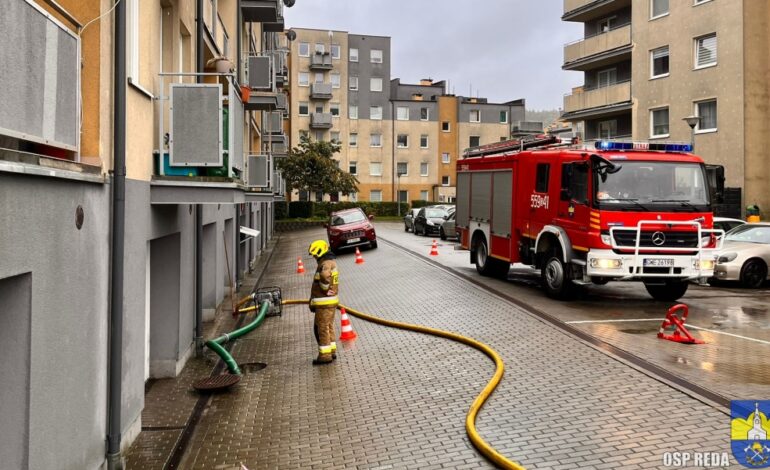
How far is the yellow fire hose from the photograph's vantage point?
5751 millimetres

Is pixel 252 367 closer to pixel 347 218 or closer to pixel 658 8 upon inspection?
pixel 347 218

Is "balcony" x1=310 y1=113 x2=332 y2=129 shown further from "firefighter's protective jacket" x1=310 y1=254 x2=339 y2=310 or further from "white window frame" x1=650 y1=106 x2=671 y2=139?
"firefighter's protective jacket" x1=310 y1=254 x2=339 y2=310

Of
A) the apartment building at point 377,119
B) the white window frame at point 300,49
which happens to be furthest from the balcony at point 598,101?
the white window frame at point 300,49

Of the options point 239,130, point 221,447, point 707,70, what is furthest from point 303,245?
point 221,447

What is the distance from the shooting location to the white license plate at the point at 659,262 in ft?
39.7

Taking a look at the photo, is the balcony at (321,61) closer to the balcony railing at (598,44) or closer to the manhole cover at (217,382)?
the balcony railing at (598,44)

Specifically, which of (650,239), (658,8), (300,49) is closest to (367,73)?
(300,49)

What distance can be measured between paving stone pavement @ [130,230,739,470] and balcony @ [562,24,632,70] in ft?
86.3

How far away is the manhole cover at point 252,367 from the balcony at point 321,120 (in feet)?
187

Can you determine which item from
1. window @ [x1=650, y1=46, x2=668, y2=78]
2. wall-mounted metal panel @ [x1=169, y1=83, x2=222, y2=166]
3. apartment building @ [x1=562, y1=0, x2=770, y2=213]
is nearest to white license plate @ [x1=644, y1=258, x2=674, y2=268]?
wall-mounted metal panel @ [x1=169, y1=83, x2=222, y2=166]

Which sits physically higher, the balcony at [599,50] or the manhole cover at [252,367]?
the balcony at [599,50]

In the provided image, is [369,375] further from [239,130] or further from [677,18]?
[677,18]

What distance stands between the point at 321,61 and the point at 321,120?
19.5ft

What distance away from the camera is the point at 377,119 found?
2702 inches
